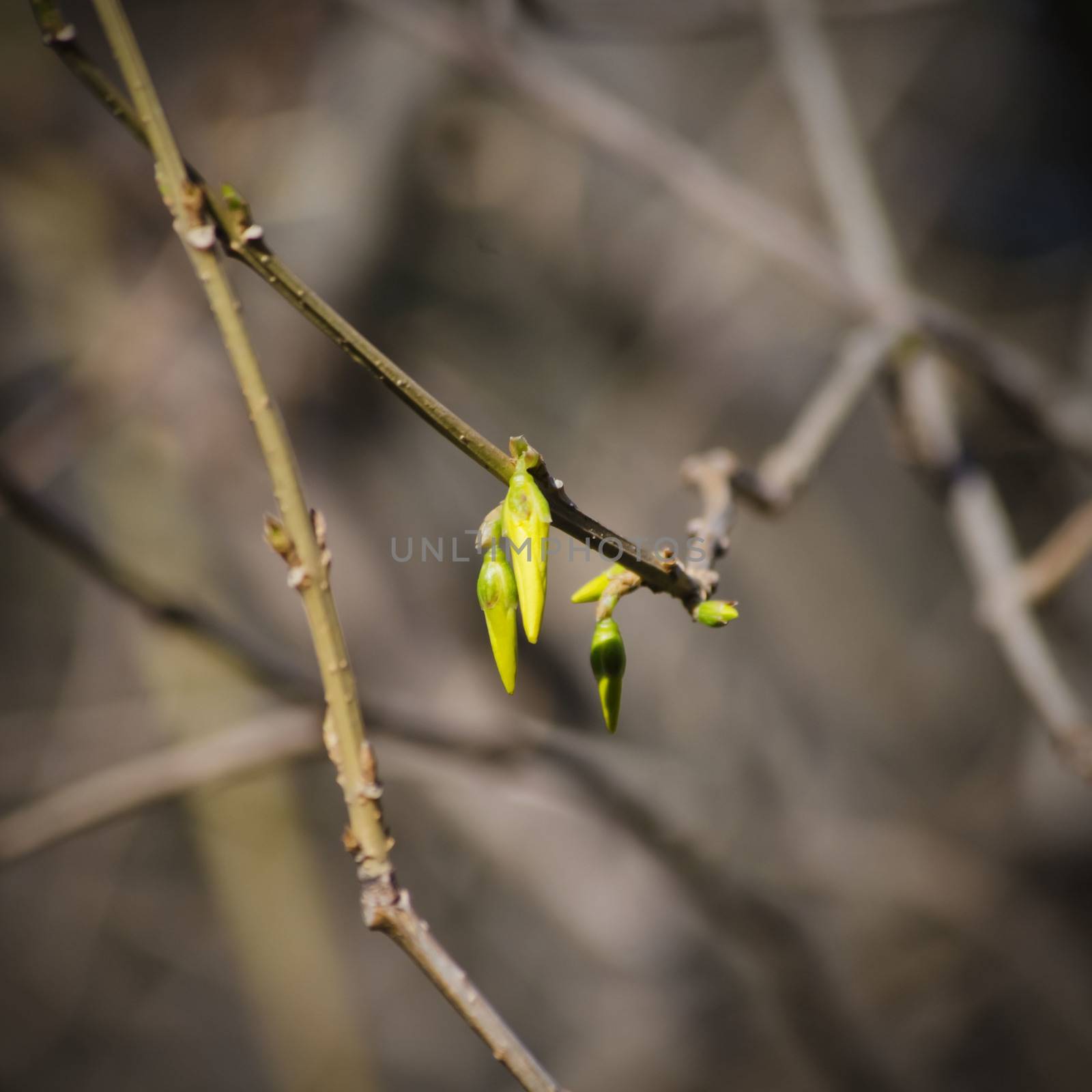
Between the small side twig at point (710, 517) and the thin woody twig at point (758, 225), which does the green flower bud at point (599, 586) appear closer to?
the small side twig at point (710, 517)

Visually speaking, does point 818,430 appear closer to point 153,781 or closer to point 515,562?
point 515,562

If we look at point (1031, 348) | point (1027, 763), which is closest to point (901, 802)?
point (1027, 763)

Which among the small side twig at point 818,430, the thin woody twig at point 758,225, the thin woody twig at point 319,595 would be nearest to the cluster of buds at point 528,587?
the thin woody twig at point 319,595

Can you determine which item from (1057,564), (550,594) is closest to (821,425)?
(1057,564)

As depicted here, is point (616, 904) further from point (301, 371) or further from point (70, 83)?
point (70, 83)

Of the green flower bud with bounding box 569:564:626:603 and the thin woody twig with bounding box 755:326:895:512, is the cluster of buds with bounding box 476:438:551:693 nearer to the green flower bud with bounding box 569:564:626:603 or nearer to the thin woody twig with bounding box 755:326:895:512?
the green flower bud with bounding box 569:564:626:603
